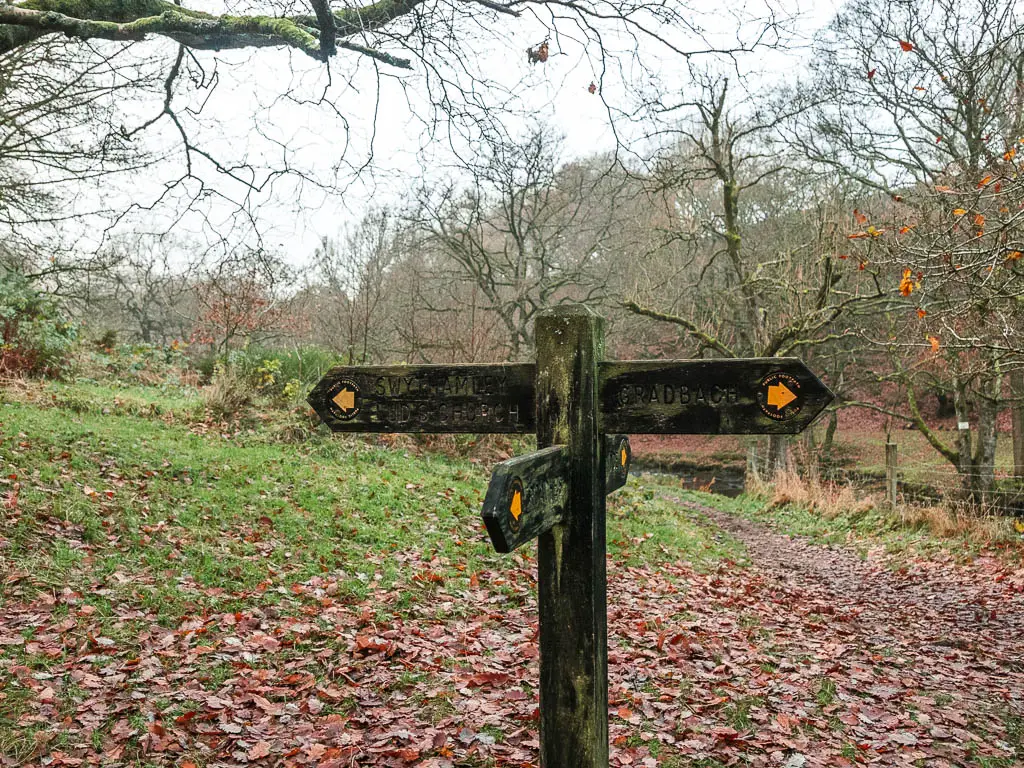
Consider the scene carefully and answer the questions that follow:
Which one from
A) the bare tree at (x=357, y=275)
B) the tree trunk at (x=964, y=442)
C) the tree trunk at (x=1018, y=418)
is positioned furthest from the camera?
the bare tree at (x=357, y=275)

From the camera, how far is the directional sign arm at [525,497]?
1.91 meters

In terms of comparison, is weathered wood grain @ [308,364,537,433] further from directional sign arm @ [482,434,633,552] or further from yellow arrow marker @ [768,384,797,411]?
yellow arrow marker @ [768,384,797,411]

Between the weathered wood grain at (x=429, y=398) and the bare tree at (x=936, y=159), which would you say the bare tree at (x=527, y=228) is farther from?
the weathered wood grain at (x=429, y=398)

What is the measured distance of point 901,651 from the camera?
5.95 m

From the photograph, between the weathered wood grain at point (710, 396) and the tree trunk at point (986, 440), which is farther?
the tree trunk at point (986, 440)

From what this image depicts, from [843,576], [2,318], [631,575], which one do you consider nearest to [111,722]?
[631,575]

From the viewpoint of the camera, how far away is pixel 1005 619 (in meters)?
6.91

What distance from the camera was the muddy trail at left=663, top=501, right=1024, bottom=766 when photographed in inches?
161

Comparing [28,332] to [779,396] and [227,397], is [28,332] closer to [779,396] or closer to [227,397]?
[227,397]

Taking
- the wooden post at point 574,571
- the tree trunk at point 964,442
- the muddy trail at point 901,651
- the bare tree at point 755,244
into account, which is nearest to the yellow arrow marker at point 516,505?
the wooden post at point 574,571

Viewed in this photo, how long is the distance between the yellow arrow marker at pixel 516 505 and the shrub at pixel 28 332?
1316 centimetres

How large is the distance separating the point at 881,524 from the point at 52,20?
1256cm

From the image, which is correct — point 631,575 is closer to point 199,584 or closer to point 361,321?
point 199,584

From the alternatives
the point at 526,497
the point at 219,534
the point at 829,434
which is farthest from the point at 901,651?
the point at 829,434
